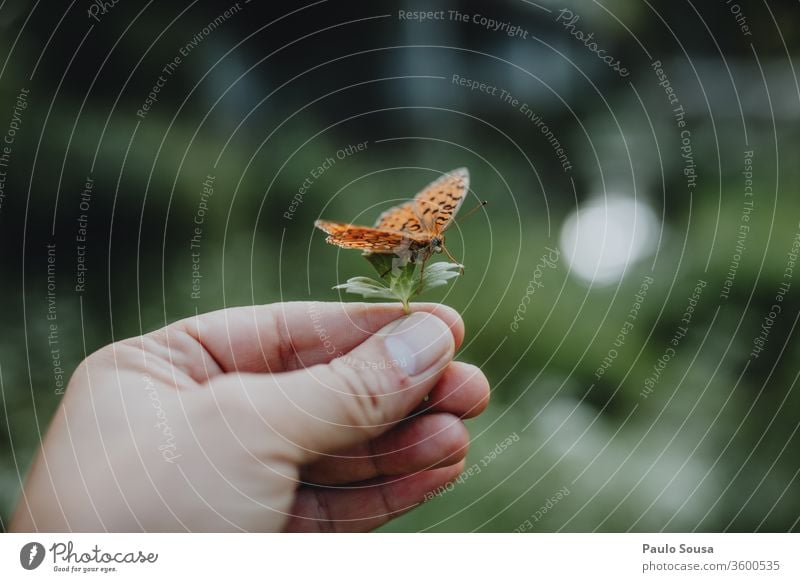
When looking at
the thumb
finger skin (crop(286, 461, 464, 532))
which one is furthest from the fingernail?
finger skin (crop(286, 461, 464, 532))

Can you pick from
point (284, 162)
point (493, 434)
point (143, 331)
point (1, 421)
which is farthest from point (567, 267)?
point (1, 421)

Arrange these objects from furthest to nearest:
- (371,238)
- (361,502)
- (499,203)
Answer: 1. (499,203)
2. (361,502)
3. (371,238)

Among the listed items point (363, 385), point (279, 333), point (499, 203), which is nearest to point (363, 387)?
point (363, 385)

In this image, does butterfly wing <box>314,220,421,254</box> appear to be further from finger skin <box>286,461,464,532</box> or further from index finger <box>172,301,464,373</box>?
finger skin <box>286,461,464,532</box>

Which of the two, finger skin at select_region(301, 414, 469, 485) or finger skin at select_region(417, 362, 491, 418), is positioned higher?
finger skin at select_region(417, 362, 491, 418)

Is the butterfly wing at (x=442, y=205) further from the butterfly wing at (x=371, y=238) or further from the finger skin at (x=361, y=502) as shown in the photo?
the finger skin at (x=361, y=502)

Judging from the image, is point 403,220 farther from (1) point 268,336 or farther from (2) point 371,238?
(1) point 268,336

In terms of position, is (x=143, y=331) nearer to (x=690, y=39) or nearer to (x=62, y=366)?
(x=62, y=366)
